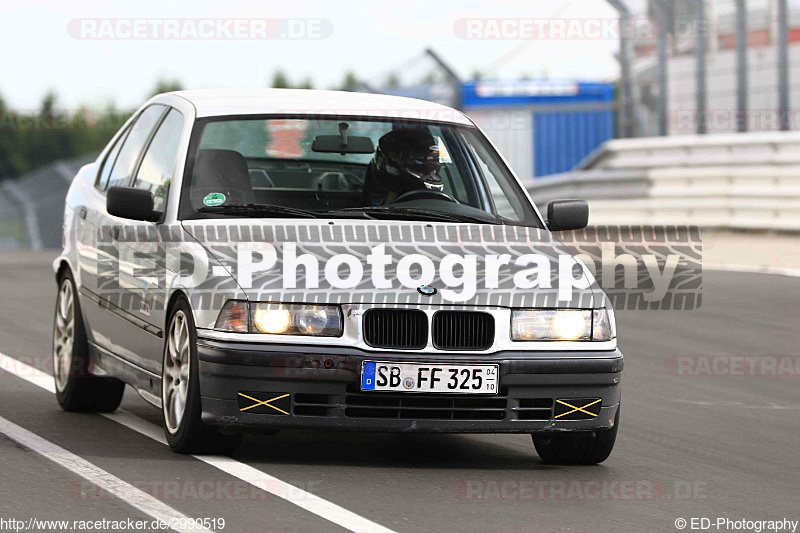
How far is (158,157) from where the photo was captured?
8.11m

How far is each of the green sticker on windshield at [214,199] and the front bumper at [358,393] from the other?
3.48 feet

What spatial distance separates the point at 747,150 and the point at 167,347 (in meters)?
17.0

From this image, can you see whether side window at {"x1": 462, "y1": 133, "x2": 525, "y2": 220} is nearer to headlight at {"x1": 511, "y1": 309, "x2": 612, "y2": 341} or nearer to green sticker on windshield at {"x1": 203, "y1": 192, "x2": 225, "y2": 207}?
headlight at {"x1": 511, "y1": 309, "x2": 612, "y2": 341}

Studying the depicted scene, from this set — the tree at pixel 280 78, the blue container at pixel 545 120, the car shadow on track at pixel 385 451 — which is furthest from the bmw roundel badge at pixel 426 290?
the tree at pixel 280 78

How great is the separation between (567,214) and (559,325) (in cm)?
130

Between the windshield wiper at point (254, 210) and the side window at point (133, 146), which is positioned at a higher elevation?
the side window at point (133, 146)

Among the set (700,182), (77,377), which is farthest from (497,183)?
(700,182)

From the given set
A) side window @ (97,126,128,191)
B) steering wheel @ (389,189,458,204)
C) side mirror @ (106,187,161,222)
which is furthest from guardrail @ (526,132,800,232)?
side mirror @ (106,187,161,222)

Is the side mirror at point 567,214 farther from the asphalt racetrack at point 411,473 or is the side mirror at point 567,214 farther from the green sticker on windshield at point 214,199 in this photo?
the green sticker on windshield at point 214,199

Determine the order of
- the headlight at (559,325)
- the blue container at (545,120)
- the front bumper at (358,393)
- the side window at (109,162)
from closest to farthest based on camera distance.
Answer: the front bumper at (358,393) < the headlight at (559,325) < the side window at (109,162) < the blue container at (545,120)

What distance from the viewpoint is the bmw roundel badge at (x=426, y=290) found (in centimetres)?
653

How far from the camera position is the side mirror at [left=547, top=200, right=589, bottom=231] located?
7.88 metres

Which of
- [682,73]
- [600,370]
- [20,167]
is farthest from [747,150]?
[20,167]

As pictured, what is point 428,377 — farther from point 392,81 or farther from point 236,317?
point 392,81
